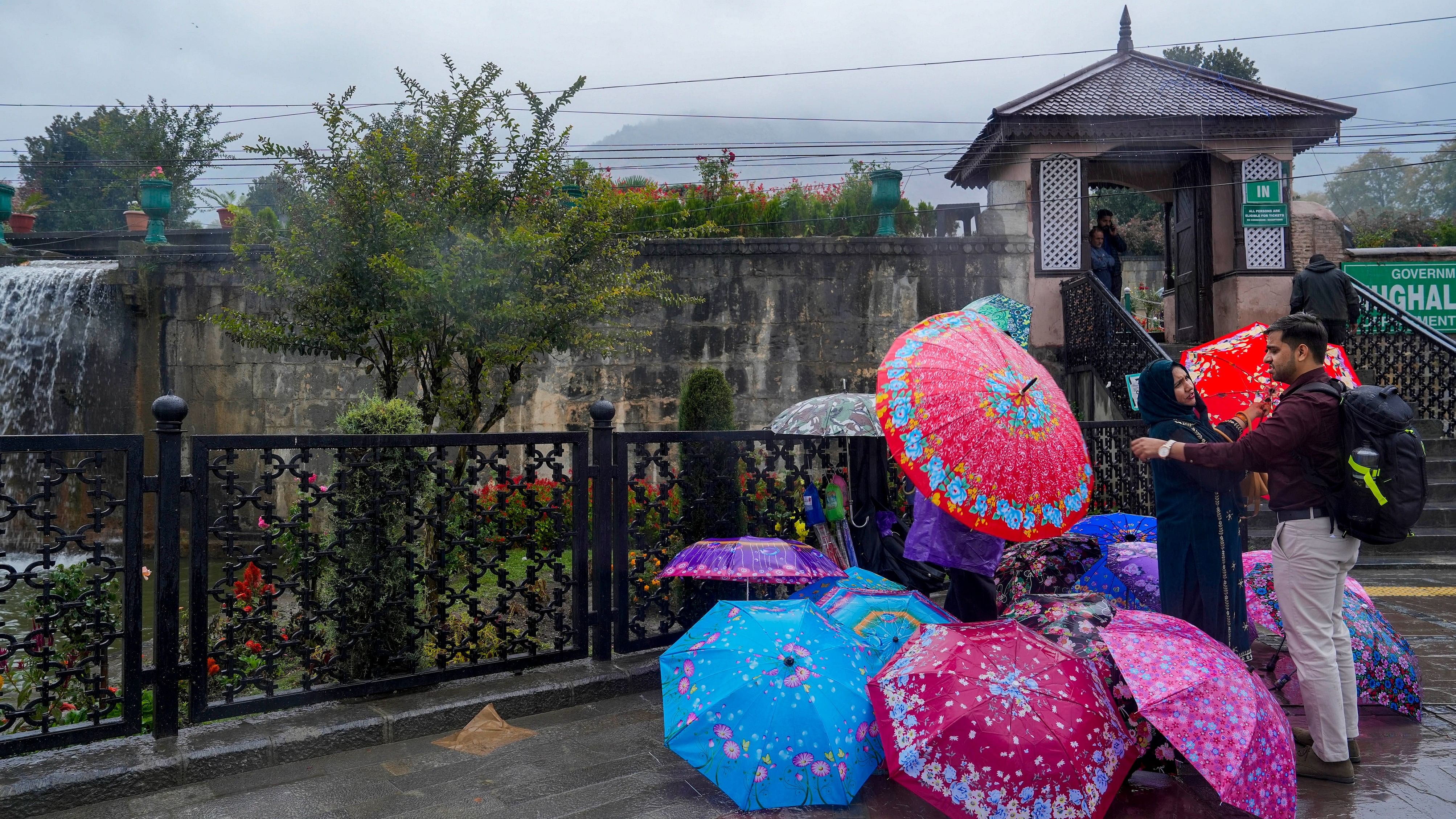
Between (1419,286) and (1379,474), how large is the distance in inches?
608

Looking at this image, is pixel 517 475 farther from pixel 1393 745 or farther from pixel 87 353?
pixel 1393 745

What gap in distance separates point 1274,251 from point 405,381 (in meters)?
12.8

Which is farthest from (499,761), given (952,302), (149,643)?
(952,302)

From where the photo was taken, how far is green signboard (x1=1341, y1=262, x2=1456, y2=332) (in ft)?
51.3

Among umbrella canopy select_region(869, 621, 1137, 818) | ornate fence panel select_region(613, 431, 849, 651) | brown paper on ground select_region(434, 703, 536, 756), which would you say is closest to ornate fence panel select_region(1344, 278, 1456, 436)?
ornate fence panel select_region(613, 431, 849, 651)

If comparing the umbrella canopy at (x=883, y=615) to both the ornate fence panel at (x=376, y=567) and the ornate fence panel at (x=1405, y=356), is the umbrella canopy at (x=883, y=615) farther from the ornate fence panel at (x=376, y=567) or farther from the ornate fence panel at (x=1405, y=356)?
the ornate fence panel at (x=1405, y=356)

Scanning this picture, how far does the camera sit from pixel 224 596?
14.2 feet

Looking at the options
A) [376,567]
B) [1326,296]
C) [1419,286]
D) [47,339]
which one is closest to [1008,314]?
[1326,296]

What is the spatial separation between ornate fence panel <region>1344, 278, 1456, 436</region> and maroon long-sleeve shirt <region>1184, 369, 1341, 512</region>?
8612 mm

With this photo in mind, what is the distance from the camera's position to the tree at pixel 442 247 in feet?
23.8

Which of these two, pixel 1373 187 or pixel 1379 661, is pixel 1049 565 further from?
pixel 1373 187

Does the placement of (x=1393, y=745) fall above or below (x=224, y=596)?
below

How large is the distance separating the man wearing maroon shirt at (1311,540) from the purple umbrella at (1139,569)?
3.15 ft

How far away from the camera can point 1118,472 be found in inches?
320
